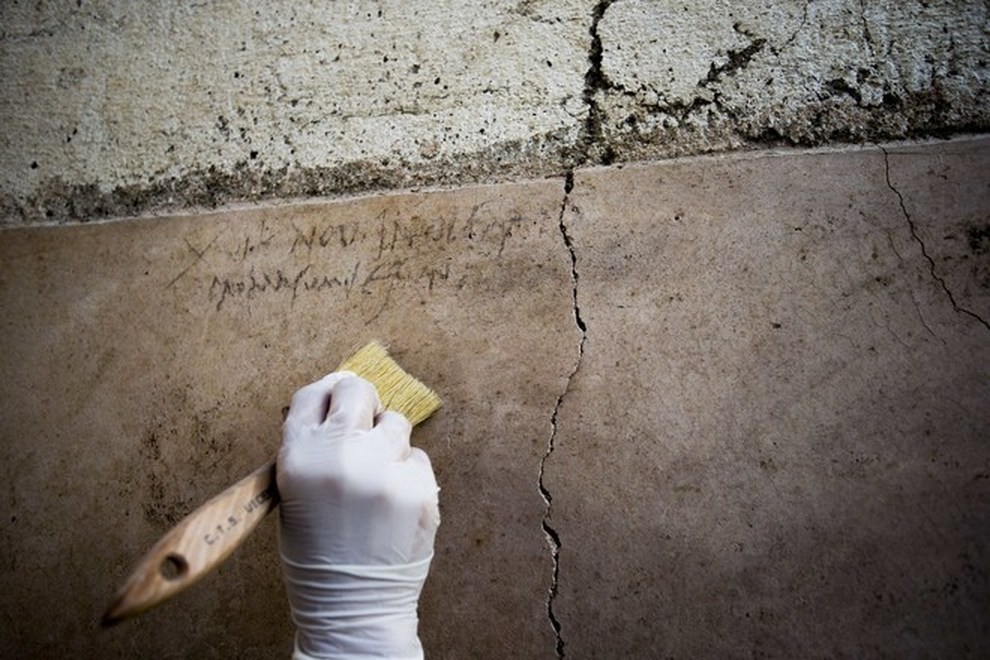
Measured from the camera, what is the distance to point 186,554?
0.87 meters

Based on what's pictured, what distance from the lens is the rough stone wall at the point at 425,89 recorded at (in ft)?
4.49

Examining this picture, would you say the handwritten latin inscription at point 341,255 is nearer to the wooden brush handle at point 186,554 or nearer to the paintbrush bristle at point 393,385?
the paintbrush bristle at point 393,385

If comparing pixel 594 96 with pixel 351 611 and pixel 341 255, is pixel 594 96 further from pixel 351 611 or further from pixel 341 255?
pixel 351 611

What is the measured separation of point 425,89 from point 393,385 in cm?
86

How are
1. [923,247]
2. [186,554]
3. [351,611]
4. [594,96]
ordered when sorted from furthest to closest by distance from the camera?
[594,96], [923,247], [351,611], [186,554]

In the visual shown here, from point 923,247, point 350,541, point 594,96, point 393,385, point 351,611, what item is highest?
point 594,96

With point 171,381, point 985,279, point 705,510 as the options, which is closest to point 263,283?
point 171,381

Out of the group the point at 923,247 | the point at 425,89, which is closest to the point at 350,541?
the point at 425,89

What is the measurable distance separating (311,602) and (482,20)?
61.4 inches

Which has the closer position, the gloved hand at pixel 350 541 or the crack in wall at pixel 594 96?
the gloved hand at pixel 350 541

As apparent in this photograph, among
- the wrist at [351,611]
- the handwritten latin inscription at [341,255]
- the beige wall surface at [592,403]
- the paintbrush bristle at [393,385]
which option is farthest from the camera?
the handwritten latin inscription at [341,255]

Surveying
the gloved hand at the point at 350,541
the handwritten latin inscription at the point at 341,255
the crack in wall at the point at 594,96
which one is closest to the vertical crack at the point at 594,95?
the crack in wall at the point at 594,96

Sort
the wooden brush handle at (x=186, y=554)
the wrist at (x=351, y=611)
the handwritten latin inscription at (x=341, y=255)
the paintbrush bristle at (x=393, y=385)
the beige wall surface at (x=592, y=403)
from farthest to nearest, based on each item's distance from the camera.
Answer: the handwritten latin inscription at (x=341, y=255) < the paintbrush bristle at (x=393, y=385) < the beige wall surface at (x=592, y=403) < the wrist at (x=351, y=611) < the wooden brush handle at (x=186, y=554)

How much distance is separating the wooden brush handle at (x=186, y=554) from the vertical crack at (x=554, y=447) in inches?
25.9
